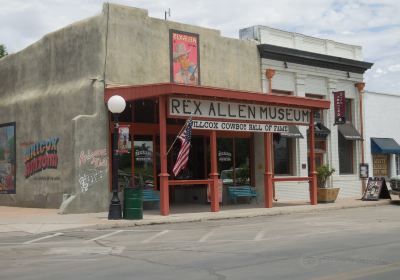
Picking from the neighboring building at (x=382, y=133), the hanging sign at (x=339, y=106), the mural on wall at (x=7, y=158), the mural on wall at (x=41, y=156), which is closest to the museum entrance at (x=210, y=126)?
the mural on wall at (x=41, y=156)

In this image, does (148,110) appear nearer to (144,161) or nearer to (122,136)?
(144,161)

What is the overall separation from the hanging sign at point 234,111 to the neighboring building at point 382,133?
879 cm

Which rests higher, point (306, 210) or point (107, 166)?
point (107, 166)

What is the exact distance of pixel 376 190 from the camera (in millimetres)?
25578

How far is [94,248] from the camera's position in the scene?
38.6 feet

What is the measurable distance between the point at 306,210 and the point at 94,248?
1103 centimetres

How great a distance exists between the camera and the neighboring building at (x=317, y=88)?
1037 inches

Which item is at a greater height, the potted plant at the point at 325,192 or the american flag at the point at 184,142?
the american flag at the point at 184,142

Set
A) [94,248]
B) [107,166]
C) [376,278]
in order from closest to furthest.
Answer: [376,278], [94,248], [107,166]

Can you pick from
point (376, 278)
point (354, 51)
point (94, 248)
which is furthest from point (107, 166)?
point (354, 51)

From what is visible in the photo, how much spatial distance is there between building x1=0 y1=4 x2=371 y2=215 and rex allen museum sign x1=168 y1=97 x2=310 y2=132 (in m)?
0.04

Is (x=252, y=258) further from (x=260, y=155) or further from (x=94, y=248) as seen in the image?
(x=260, y=155)

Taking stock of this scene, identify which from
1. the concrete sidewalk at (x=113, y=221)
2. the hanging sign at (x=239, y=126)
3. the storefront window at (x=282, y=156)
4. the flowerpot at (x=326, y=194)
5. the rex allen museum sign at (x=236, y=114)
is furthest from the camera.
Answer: the storefront window at (x=282, y=156)

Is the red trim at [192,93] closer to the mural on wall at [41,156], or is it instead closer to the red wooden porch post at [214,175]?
the red wooden porch post at [214,175]
